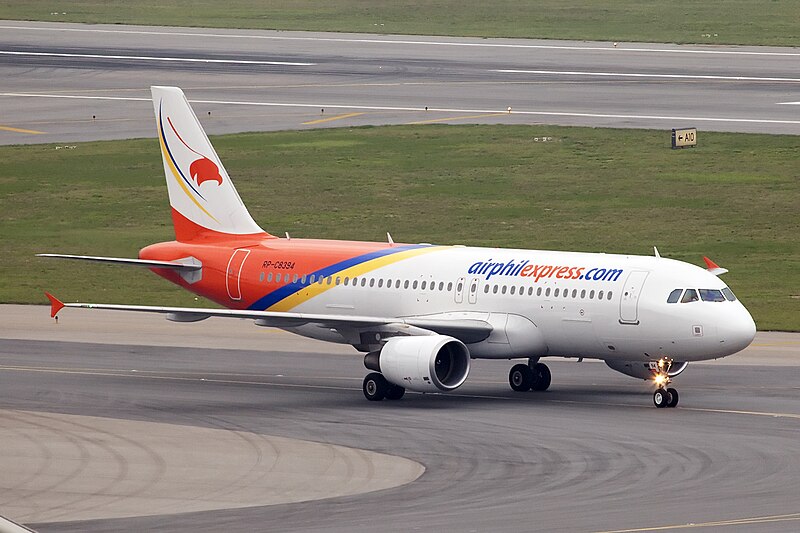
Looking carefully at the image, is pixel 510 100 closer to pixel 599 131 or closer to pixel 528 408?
pixel 599 131

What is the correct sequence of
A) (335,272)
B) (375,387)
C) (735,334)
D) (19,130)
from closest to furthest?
(735,334)
(375,387)
(335,272)
(19,130)

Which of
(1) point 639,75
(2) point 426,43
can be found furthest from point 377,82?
(2) point 426,43

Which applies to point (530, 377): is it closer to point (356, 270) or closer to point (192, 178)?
point (356, 270)

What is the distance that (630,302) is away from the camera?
1735 inches

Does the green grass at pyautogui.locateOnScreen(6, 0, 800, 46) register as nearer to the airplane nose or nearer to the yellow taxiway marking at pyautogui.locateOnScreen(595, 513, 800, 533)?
the airplane nose

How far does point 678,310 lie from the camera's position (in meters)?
43.6

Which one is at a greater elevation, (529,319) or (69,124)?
(69,124)

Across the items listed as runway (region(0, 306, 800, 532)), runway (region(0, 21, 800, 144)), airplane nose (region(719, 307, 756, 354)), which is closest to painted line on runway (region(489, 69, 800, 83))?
runway (region(0, 21, 800, 144))

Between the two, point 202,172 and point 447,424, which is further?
point 202,172

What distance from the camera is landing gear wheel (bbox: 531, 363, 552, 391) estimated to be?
1858 inches

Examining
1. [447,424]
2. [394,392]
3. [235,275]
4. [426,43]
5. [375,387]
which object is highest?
[426,43]

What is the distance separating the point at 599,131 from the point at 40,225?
97.3 ft

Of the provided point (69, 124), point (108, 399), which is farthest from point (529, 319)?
point (69, 124)

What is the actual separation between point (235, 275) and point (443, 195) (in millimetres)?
33409
